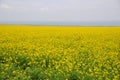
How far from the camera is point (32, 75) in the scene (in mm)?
6938

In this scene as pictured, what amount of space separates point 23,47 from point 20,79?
4435 millimetres

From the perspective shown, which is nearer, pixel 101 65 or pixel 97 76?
pixel 97 76

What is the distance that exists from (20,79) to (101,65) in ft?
8.74

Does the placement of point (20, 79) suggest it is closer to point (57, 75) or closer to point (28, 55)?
point (57, 75)

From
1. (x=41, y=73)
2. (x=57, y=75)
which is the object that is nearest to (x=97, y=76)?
(x=57, y=75)

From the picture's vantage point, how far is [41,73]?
682 centimetres

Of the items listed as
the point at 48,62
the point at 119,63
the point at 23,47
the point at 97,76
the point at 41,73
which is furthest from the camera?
the point at 23,47

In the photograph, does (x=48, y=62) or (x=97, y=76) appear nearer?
(x=97, y=76)

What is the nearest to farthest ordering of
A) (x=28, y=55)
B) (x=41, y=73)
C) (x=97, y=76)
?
(x=97, y=76) → (x=41, y=73) → (x=28, y=55)

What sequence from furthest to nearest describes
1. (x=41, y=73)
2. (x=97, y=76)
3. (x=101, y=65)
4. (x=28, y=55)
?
1. (x=28, y=55)
2. (x=101, y=65)
3. (x=41, y=73)
4. (x=97, y=76)

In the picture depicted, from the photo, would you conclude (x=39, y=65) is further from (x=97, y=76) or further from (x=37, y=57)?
(x=97, y=76)

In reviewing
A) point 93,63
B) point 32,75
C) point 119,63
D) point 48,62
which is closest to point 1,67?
point 32,75

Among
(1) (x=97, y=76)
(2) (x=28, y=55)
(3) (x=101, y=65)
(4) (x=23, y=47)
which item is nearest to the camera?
(1) (x=97, y=76)

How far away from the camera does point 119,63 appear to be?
781cm
